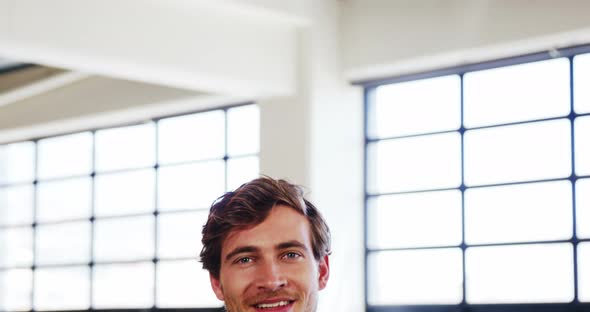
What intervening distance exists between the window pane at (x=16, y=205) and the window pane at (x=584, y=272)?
5409 millimetres

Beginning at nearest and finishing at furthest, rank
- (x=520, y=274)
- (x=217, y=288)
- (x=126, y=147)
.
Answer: (x=217, y=288)
(x=520, y=274)
(x=126, y=147)

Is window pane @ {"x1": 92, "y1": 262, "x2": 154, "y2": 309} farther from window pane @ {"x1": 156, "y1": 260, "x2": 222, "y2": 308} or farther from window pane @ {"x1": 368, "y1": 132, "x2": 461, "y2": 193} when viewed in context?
window pane @ {"x1": 368, "y1": 132, "x2": 461, "y2": 193}

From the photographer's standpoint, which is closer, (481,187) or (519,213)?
(519,213)

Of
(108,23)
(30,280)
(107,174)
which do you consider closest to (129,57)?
(108,23)

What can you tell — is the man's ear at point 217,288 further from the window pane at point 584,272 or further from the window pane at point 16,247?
the window pane at point 16,247

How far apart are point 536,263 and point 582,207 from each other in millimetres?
451

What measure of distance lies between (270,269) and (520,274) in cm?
522

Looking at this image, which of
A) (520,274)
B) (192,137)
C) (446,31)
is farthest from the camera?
(192,137)

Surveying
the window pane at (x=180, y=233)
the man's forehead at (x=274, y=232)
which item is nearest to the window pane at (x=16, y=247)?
the window pane at (x=180, y=233)

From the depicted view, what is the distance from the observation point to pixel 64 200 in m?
9.95

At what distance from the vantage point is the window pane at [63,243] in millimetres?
9750

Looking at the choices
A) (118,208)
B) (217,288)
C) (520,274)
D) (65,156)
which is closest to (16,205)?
(65,156)

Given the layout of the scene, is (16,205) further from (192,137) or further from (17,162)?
(192,137)

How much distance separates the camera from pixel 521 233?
6.81 metres
